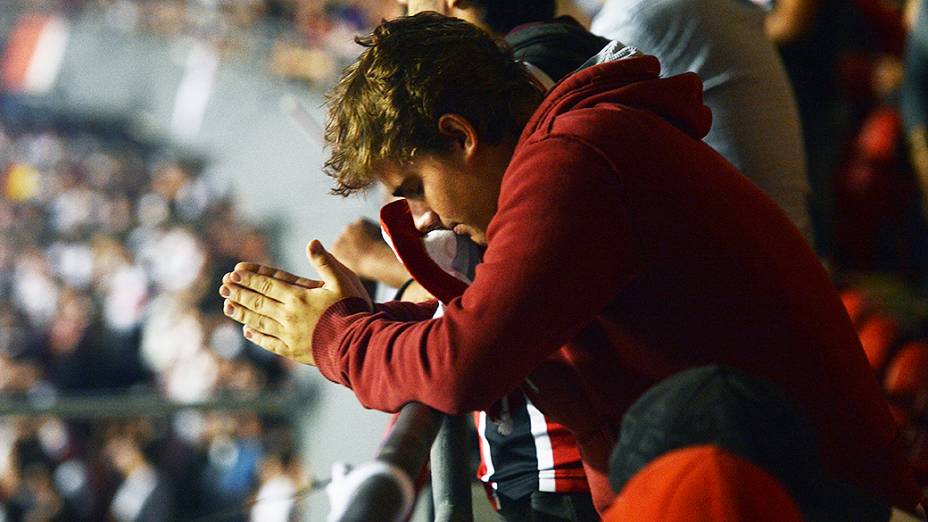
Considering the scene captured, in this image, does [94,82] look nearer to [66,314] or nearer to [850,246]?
[66,314]

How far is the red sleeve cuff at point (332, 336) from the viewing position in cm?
100

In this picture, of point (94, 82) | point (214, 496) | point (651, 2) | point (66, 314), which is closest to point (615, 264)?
point (651, 2)

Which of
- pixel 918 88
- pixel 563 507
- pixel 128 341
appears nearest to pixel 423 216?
pixel 563 507

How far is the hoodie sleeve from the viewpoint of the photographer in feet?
2.87

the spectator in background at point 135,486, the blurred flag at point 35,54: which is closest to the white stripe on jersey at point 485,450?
the spectator in background at point 135,486

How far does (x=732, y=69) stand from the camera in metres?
1.59

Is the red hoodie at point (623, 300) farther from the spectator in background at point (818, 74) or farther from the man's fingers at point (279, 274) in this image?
the spectator in background at point (818, 74)

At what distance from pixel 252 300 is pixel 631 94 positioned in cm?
42

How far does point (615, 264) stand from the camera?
35.4 inches

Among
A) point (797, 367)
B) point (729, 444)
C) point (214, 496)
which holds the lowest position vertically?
point (214, 496)

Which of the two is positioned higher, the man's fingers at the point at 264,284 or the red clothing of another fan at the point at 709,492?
the man's fingers at the point at 264,284

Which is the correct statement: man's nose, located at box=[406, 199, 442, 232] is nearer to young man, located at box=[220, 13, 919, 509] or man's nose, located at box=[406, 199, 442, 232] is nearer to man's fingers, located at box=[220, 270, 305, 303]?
young man, located at box=[220, 13, 919, 509]

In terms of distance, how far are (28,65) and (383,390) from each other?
36.5 feet

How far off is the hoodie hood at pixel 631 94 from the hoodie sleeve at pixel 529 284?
8 cm
